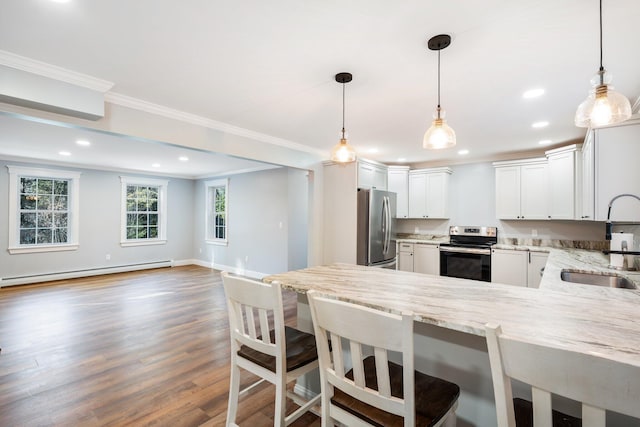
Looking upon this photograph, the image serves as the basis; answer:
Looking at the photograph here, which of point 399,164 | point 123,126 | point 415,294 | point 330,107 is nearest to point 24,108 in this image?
point 123,126

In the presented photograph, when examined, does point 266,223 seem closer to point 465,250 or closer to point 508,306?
point 465,250

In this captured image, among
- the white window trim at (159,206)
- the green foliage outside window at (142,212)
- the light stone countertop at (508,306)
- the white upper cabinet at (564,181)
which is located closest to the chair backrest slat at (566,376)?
the light stone countertop at (508,306)

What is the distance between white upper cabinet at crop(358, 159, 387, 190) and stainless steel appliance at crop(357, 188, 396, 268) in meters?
0.19

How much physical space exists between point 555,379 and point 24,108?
353 centimetres

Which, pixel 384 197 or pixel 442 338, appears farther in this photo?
pixel 384 197

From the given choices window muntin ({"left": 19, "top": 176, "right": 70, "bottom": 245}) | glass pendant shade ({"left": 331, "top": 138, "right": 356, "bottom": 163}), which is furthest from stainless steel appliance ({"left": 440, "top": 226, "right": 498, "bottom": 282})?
window muntin ({"left": 19, "top": 176, "right": 70, "bottom": 245})

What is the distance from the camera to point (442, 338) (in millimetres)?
1562

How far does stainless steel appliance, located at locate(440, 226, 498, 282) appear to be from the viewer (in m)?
4.84

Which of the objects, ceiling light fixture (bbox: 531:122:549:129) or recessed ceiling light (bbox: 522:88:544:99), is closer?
recessed ceiling light (bbox: 522:88:544:99)

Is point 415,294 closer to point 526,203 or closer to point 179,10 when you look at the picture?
point 179,10

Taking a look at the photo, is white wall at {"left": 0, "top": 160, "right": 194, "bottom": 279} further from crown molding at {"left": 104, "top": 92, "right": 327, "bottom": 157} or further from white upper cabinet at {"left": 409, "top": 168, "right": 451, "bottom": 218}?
white upper cabinet at {"left": 409, "top": 168, "right": 451, "bottom": 218}

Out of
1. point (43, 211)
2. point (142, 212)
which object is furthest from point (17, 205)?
point (142, 212)

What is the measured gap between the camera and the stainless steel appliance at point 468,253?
4.84 m

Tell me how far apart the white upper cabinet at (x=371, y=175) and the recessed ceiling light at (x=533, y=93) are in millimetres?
2317
